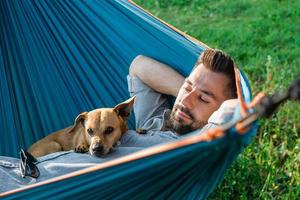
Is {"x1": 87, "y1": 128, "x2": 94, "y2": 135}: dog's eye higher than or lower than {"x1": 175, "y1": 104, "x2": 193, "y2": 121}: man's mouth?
lower

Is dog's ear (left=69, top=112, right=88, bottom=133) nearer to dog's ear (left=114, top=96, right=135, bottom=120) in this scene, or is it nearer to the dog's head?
the dog's head

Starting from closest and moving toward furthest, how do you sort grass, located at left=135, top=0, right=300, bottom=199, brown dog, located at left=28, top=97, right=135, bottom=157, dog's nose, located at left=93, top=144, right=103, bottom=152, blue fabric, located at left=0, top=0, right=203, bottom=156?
dog's nose, located at left=93, top=144, right=103, bottom=152
brown dog, located at left=28, top=97, right=135, bottom=157
blue fabric, located at left=0, top=0, right=203, bottom=156
grass, located at left=135, top=0, right=300, bottom=199

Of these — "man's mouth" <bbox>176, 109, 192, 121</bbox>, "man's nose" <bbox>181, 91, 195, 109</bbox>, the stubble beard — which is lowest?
the stubble beard

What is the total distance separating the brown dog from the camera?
8.79 ft

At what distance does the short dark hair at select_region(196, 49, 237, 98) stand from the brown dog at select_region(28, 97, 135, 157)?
35 centimetres

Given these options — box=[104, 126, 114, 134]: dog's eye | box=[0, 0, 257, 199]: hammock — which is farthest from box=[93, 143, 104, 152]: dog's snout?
box=[0, 0, 257, 199]: hammock

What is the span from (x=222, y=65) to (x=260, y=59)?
1955 mm

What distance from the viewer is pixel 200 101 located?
8.58 ft

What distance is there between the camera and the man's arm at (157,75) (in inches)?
112

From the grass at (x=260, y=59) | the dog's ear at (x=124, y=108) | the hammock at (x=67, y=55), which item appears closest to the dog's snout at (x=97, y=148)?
the dog's ear at (x=124, y=108)

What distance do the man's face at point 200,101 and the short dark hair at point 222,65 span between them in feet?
0.05

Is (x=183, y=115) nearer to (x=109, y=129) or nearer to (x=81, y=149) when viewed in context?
(x=109, y=129)

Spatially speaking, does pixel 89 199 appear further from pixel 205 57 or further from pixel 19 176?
pixel 205 57

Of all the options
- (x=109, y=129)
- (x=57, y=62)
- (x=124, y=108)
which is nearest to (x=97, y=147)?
(x=109, y=129)
